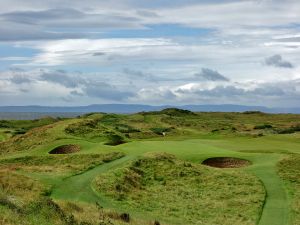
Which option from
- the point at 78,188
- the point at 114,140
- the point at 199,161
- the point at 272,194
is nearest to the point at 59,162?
the point at 78,188

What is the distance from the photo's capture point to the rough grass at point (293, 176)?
119 ft

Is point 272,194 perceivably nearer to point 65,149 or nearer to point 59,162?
point 59,162

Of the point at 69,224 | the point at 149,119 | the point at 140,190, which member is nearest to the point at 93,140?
the point at 140,190

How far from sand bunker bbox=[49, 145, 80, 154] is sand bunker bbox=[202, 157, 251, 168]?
1541 centimetres

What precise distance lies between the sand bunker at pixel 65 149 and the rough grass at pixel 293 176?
76.3ft

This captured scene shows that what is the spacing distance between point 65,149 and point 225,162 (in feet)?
62.1

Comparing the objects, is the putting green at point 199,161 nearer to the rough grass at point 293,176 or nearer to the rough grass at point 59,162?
the rough grass at point 293,176

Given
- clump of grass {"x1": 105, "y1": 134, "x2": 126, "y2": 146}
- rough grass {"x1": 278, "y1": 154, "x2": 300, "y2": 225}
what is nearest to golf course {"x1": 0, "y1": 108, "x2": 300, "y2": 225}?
rough grass {"x1": 278, "y1": 154, "x2": 300, "y2": 225}

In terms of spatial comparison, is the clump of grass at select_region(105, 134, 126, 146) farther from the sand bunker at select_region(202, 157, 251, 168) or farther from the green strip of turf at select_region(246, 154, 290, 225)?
the green strip of turf at select_region(246, 154, 290, 225)

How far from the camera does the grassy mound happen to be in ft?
114

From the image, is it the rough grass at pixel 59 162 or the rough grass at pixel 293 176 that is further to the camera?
the rough grass at pixel 59 162

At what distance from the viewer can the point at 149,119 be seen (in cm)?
→ 15525

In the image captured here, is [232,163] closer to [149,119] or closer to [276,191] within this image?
[276,191]

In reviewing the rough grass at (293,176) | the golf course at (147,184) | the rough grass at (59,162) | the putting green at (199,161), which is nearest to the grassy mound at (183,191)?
the golf course at (147,184)
